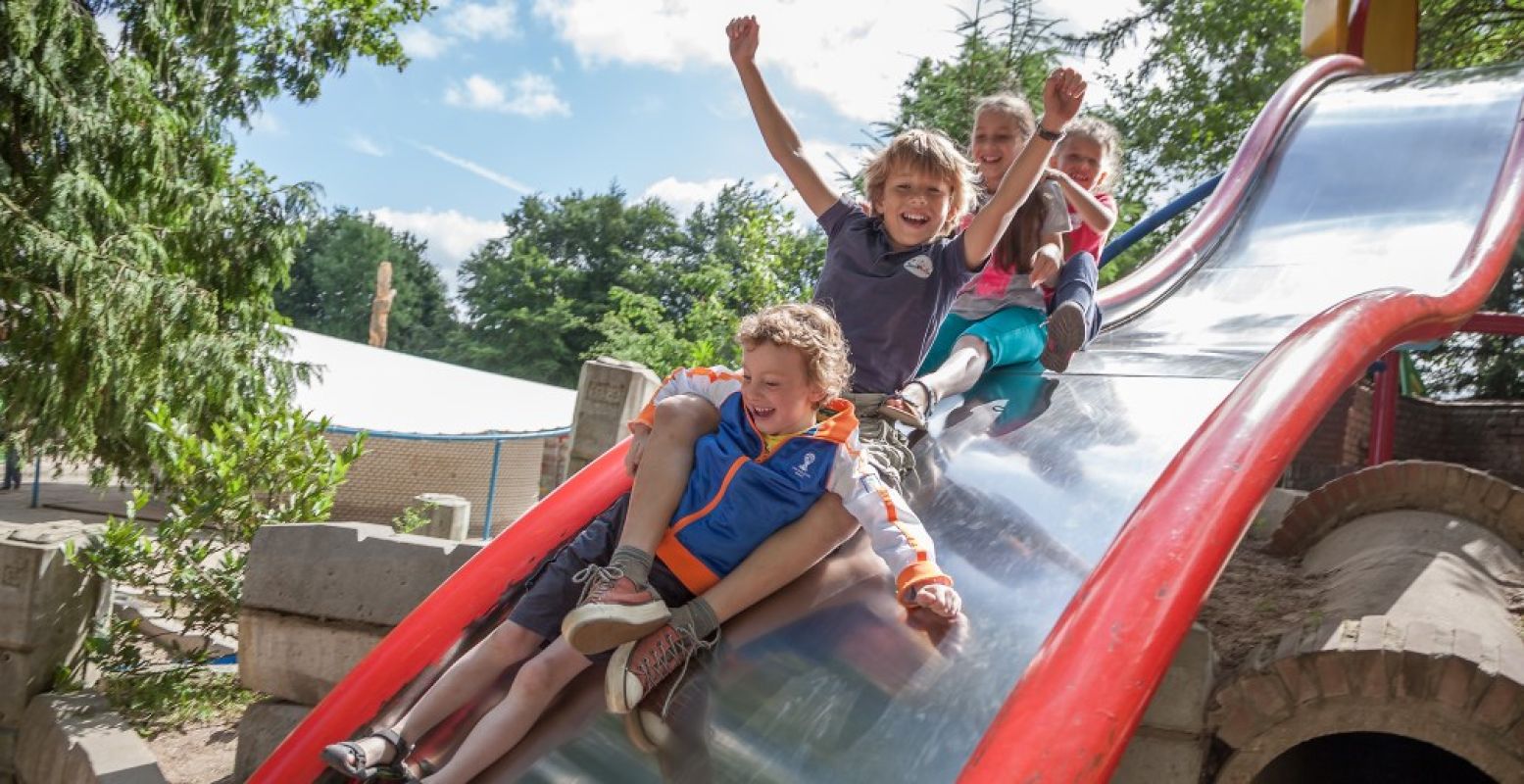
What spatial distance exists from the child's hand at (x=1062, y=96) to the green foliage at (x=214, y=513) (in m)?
2.79

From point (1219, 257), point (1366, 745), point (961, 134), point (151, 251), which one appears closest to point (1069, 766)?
point (1366, 745)

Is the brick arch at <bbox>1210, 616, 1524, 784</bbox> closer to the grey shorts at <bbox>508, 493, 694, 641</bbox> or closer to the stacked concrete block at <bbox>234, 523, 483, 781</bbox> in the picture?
the grey shorts at <bbox>508, 493, 694, 641</bbox>

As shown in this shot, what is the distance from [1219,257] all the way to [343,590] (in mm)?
3793

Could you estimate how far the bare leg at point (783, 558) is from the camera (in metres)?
2.27

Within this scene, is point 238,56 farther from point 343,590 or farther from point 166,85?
point 343,590

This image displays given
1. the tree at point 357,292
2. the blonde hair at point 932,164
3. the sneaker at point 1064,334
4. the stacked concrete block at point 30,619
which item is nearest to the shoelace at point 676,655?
the blonde hair at point 932,164

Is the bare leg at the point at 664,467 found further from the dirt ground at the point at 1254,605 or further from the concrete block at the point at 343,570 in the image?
the dirt ground at the point at 1254,605

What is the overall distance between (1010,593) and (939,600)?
0.55 ft

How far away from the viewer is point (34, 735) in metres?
3.40

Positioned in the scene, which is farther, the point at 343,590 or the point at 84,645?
the point at 84,645

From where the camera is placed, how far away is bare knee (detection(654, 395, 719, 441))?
244 cm

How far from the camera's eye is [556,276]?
36.5 meters

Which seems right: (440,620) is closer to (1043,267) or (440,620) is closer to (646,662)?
(646,662)

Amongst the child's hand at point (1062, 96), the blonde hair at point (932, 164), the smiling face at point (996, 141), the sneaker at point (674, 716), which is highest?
the smiling face at point (996, 141)
